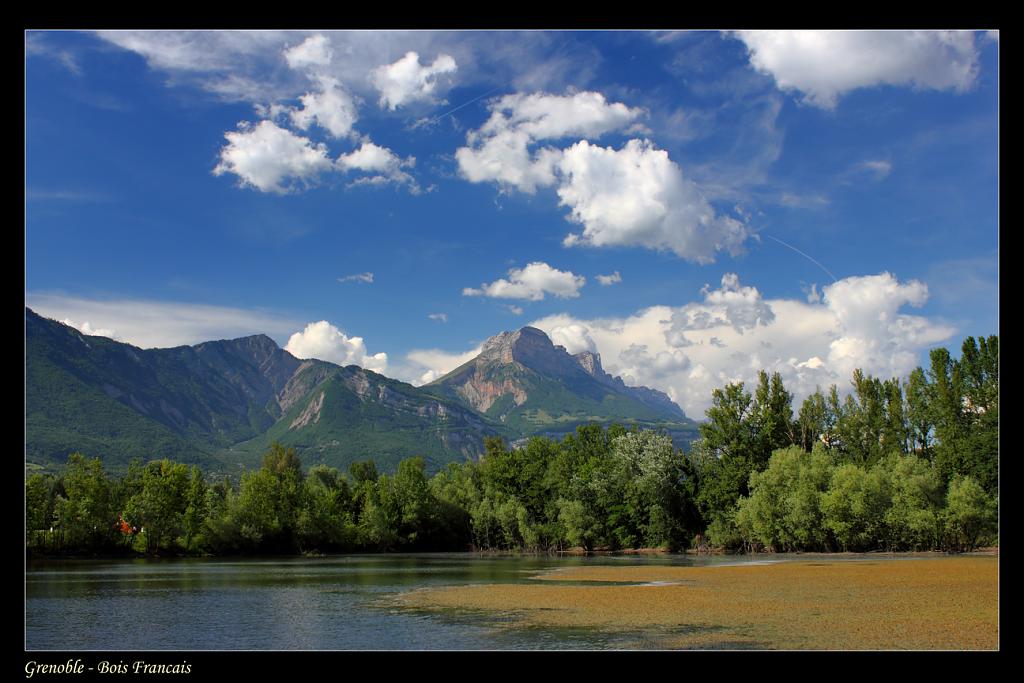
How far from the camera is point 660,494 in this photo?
9912cm

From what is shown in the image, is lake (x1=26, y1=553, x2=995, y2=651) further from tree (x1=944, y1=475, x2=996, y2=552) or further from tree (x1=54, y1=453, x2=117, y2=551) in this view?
tree (x1=944, y1=475, x2=996, y2=552)

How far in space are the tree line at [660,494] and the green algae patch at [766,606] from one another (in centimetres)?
2925

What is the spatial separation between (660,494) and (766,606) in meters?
66.8

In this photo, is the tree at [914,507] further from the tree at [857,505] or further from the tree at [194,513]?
the tree at [194,513]

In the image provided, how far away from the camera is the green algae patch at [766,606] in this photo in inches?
968

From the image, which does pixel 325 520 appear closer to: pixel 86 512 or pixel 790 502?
pixel 86 512

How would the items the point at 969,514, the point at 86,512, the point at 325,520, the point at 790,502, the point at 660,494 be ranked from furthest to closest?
the point at 325,520
the point at 660,494
the point at 86,512
the point at 790,502
the point at 969,514

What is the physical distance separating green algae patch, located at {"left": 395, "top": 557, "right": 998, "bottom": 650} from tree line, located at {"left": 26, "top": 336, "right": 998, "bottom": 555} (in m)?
29.3

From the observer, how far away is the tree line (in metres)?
82.7

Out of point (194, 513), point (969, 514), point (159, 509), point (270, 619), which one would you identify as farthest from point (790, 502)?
point (159, 509)

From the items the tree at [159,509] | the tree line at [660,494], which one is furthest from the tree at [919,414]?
the tree at [159,509]

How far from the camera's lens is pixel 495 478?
121 meters
